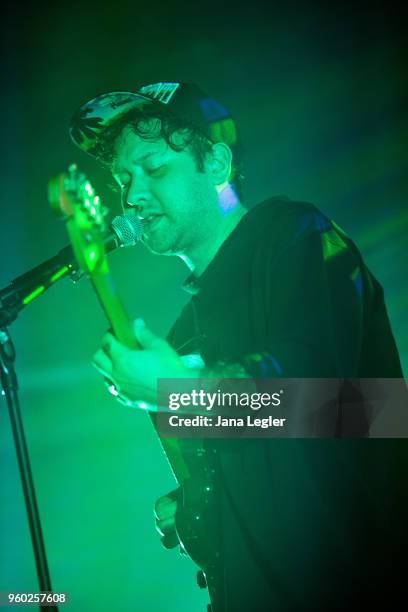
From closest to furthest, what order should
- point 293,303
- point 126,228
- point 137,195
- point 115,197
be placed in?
point 293,303 < point 126,228 < point 137,195 < point 115,197

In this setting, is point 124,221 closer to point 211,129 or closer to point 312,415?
point 211,129

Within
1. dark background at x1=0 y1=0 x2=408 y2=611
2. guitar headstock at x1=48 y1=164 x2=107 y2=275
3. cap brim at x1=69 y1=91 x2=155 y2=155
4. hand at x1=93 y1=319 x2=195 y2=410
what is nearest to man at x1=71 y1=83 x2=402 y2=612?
hand at x1=93 y1=319 x2=195 y2=410

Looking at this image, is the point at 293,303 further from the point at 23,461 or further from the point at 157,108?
the point at 157,108

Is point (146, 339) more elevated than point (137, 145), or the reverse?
point (137, 145)

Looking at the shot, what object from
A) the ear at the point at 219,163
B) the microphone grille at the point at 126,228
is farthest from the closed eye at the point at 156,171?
the microphone grille at the point at 126,228

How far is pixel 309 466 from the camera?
4.22 feet

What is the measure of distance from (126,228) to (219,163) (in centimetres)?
51

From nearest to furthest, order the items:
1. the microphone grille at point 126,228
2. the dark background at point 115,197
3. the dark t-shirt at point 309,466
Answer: the dark t-shirt at point 309,466
the microphone grille at point 126,228
the dark background at point 115,197

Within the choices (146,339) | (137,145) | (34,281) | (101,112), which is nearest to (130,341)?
(146,339)

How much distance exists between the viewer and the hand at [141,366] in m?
1.08

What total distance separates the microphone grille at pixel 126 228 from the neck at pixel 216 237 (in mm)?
348

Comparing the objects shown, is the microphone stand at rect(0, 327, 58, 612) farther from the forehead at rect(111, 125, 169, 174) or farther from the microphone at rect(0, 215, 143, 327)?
the forehead at rect(111, 125, 169, 174)

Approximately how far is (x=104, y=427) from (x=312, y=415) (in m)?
1.07

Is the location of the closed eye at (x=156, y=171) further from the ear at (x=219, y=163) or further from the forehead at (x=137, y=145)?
the ear at (x=219, y=163)
